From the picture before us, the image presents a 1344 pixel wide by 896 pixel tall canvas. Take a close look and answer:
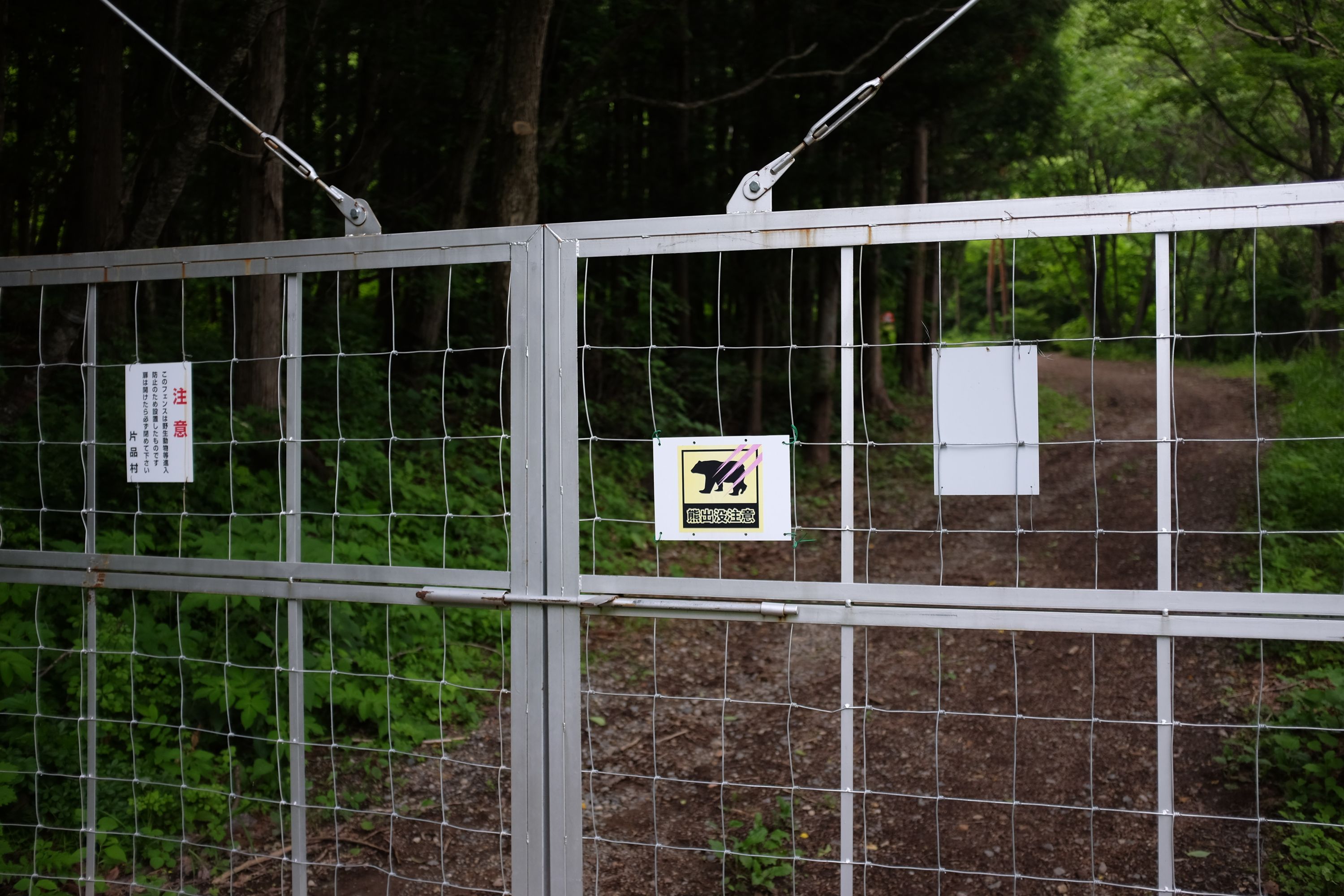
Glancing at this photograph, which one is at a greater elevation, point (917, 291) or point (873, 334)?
point (917, 291)

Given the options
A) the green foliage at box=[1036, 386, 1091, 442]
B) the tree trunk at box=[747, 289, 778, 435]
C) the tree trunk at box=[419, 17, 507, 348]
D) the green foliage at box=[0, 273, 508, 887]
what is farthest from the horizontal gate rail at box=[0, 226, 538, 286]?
Answer: the green foliage at box=[1036, 386, 1091, 442]

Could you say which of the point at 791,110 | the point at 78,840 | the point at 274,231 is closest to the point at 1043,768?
A: the point at 78,840

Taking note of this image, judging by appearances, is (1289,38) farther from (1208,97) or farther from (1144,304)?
(1144,304)

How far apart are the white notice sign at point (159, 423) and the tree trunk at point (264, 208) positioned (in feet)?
12.7

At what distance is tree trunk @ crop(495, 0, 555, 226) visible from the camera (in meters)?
7.79

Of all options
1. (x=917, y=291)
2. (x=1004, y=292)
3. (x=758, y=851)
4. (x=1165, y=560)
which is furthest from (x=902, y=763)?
(x=1004, y=292)

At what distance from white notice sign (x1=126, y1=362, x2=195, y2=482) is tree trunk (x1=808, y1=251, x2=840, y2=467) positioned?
27.3ft

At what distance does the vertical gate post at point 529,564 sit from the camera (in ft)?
9.11

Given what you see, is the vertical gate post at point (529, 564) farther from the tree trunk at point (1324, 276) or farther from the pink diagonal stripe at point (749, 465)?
the tree trunk at point (1324, 276)

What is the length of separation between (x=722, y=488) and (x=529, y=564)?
612mm

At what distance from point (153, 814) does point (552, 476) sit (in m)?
2.79

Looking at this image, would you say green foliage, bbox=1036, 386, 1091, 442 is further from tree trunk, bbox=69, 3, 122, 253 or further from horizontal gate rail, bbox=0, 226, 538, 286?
horizontal gate rail, bbox=0, 226, 538, 286

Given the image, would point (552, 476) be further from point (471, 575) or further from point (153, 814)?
point (153, 814)

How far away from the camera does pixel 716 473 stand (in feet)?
8.79
